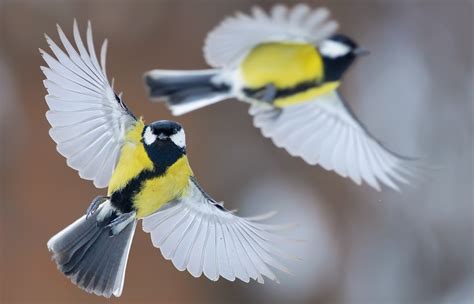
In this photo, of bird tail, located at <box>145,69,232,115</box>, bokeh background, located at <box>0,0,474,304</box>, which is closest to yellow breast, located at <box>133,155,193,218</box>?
→ bird tail, located at <box>145,69,232,115</box>

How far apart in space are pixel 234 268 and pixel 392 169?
2.02 ft

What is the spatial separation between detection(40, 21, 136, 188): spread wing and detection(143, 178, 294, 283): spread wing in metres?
0.17

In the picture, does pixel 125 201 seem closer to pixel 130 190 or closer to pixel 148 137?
pixel 130 190

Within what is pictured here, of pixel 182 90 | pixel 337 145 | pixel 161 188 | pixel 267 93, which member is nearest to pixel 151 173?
pixel 161 188

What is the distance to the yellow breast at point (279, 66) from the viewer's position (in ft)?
7.34

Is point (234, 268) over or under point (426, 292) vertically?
over

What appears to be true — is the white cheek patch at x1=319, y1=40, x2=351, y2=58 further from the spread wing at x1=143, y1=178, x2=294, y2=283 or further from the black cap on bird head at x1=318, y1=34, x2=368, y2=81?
the spread wing at x1=143, y1=178, x2=294, y2=283

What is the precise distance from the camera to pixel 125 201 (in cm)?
181

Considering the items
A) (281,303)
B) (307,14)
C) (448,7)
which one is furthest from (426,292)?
(307,14)

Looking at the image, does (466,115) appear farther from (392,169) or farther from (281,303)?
(392,169)

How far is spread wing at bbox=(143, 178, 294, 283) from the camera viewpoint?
1854mm

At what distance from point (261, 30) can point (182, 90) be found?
218mm

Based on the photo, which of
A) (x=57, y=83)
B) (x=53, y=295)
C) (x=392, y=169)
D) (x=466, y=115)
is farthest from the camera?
(x=466, y=115)

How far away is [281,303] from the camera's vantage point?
4.85 metres
